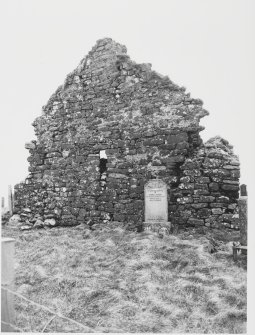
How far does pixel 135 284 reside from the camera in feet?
17.5

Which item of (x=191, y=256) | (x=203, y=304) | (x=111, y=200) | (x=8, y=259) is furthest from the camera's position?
(x=111, y=200)

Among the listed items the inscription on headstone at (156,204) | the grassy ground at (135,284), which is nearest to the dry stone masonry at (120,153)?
the inscription on headstone at (156,204)

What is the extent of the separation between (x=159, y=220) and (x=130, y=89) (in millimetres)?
3438

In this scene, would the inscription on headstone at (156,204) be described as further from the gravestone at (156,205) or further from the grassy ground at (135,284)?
the grassy ground at (135,284)

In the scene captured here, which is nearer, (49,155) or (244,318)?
(244,318)

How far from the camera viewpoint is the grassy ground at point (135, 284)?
4.40 meters

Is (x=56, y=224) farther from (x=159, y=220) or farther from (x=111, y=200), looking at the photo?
(x=159, y=220)

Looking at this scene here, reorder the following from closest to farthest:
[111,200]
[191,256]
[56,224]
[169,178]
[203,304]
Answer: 1. [203,304]
2. [191,256]
3. [169,178]
4. [111,200]
5. [56,224]

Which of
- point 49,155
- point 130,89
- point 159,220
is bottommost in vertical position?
point 159,220

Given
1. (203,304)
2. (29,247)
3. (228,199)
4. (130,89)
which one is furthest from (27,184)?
(203,304)

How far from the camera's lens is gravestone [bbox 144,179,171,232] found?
25.2 ft

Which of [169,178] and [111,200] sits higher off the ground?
[169,178]

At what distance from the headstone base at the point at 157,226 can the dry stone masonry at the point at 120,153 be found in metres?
0.25

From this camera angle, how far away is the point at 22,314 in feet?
15.1
